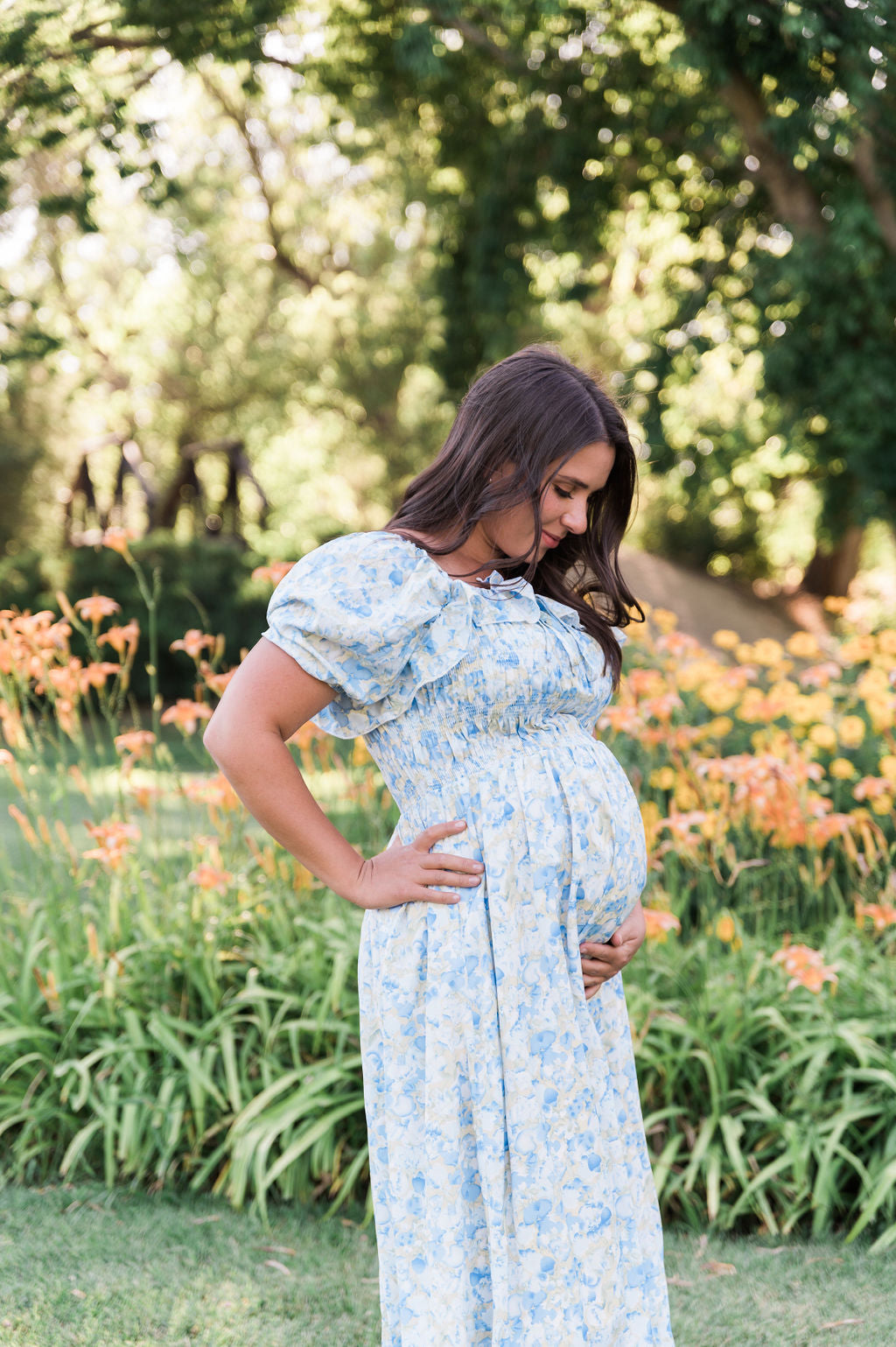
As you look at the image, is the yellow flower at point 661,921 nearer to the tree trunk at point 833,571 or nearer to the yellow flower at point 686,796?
the yellow flower at point 686,796

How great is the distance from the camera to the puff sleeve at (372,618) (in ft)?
5.28

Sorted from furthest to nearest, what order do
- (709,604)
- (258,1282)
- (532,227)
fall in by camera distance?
(709,604) → (532,227) → (258,1282)

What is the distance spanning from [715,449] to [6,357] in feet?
21.4

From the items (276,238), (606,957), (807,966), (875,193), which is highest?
(276,238)

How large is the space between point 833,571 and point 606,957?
605 inches

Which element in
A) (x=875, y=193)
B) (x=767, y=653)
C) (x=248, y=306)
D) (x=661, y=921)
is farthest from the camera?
(x=248, y=306)

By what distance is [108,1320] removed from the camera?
248cm

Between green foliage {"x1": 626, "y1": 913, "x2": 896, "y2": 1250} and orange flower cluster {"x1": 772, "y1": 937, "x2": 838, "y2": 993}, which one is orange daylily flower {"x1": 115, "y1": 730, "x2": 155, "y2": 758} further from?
orange flower cluster {"x1": 772, "y1": 937, "x2": 838, "y2": 993}

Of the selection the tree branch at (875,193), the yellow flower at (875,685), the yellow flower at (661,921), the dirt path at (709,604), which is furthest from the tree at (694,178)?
the yellow flower at (661,921)

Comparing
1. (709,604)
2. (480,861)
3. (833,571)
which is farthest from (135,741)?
(833,571)

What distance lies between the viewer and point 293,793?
5.51ft

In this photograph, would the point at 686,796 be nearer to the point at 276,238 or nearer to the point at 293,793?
the point at 293,793

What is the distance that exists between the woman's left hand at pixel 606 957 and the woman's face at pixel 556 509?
64 centimetres

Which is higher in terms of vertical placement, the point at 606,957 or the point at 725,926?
the point at 606,957
